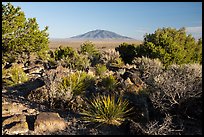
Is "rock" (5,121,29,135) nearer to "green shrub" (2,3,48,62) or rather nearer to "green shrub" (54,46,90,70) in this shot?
"green shrub" (2,3,48,62)

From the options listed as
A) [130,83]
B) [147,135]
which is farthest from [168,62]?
[147,135]

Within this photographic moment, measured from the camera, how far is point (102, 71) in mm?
16797

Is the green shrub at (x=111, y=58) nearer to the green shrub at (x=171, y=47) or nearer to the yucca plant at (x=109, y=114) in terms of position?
the green shrub at (x=171, y=47)

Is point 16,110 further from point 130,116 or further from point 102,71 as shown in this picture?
point 102,71

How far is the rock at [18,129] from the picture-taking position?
7.65 meters

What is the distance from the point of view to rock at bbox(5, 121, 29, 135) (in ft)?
25.1

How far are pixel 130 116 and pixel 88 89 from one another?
3.43 meters

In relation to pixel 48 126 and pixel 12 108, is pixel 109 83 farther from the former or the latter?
pixel 48 126

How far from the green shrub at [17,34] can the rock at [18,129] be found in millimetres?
6937

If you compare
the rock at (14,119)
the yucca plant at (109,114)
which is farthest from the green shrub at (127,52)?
the rock at (14,119)

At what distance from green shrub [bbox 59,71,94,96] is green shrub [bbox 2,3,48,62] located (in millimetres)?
3922

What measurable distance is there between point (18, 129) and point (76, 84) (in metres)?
3.87

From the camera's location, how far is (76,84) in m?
11.3

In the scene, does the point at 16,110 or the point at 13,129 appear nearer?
the point at 13,129
